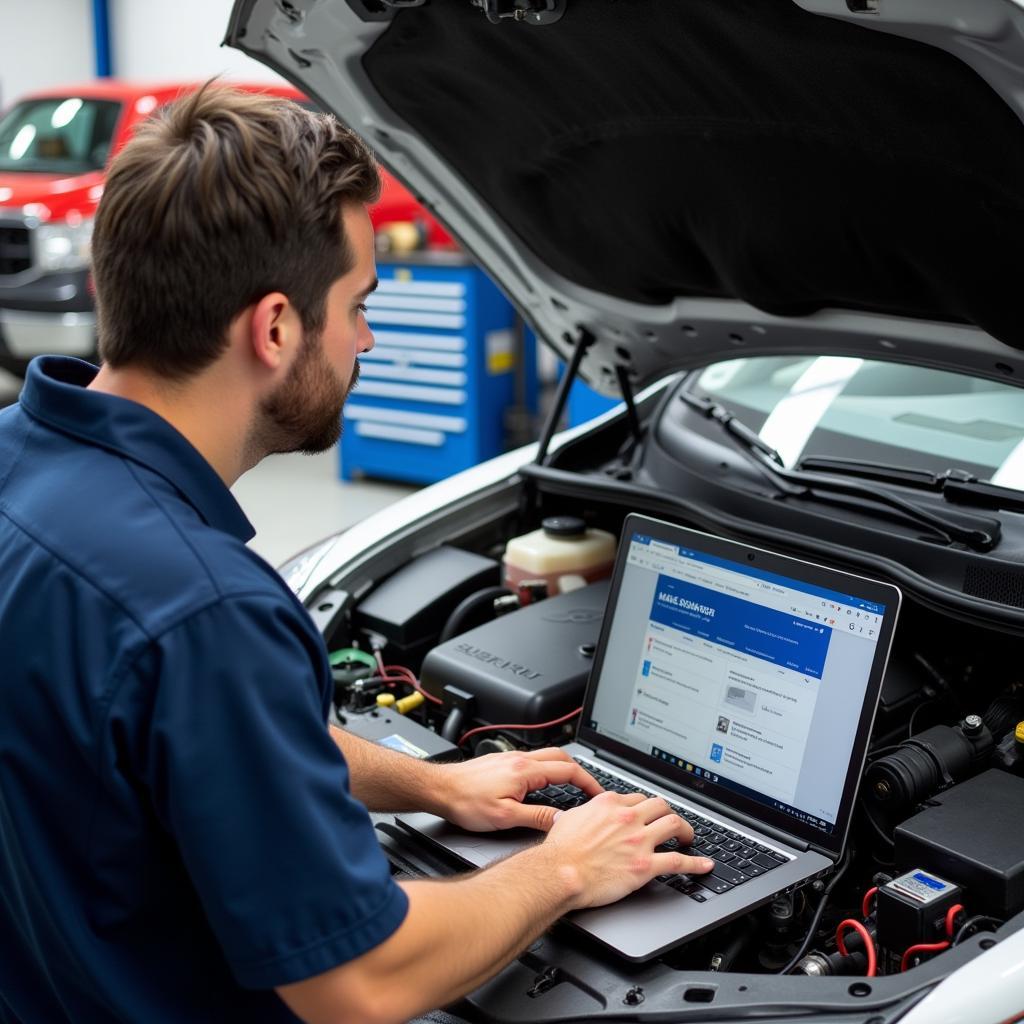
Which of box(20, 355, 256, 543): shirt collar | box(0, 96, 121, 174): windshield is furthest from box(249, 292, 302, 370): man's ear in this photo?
box(0, 96, 121, 174): windshield

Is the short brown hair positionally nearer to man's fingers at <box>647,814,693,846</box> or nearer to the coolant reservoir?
man's fingers at <box>647,814,693,846</box>

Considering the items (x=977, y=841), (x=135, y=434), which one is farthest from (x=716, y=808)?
(x=135, y=434)

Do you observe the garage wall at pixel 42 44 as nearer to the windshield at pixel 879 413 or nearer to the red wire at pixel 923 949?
the windshield at pixel 879 413

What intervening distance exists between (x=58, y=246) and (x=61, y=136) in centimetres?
84

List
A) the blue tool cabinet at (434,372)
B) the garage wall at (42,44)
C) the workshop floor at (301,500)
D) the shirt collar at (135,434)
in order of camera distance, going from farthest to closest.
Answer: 1. the garage wall at (42,44)
2. the blue tool cabinet at (434,372)
3. the workshop floor at (301,500)
4. the shirt collar at (135,434)

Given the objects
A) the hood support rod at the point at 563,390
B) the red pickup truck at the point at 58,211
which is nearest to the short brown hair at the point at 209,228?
the hood support rod at the point at 563,390

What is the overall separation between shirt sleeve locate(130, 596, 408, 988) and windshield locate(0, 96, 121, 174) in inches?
232

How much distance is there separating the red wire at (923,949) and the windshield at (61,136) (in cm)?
595

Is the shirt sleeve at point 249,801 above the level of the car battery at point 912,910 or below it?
above

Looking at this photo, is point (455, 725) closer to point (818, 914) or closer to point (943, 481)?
point (818, 914)

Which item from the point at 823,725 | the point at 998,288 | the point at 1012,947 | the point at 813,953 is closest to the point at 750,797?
the point at 823,725

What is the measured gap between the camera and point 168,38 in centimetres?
1025

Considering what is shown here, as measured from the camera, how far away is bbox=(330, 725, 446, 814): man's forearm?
152 centimetres

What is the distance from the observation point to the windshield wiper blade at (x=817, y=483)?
1.71 meters
